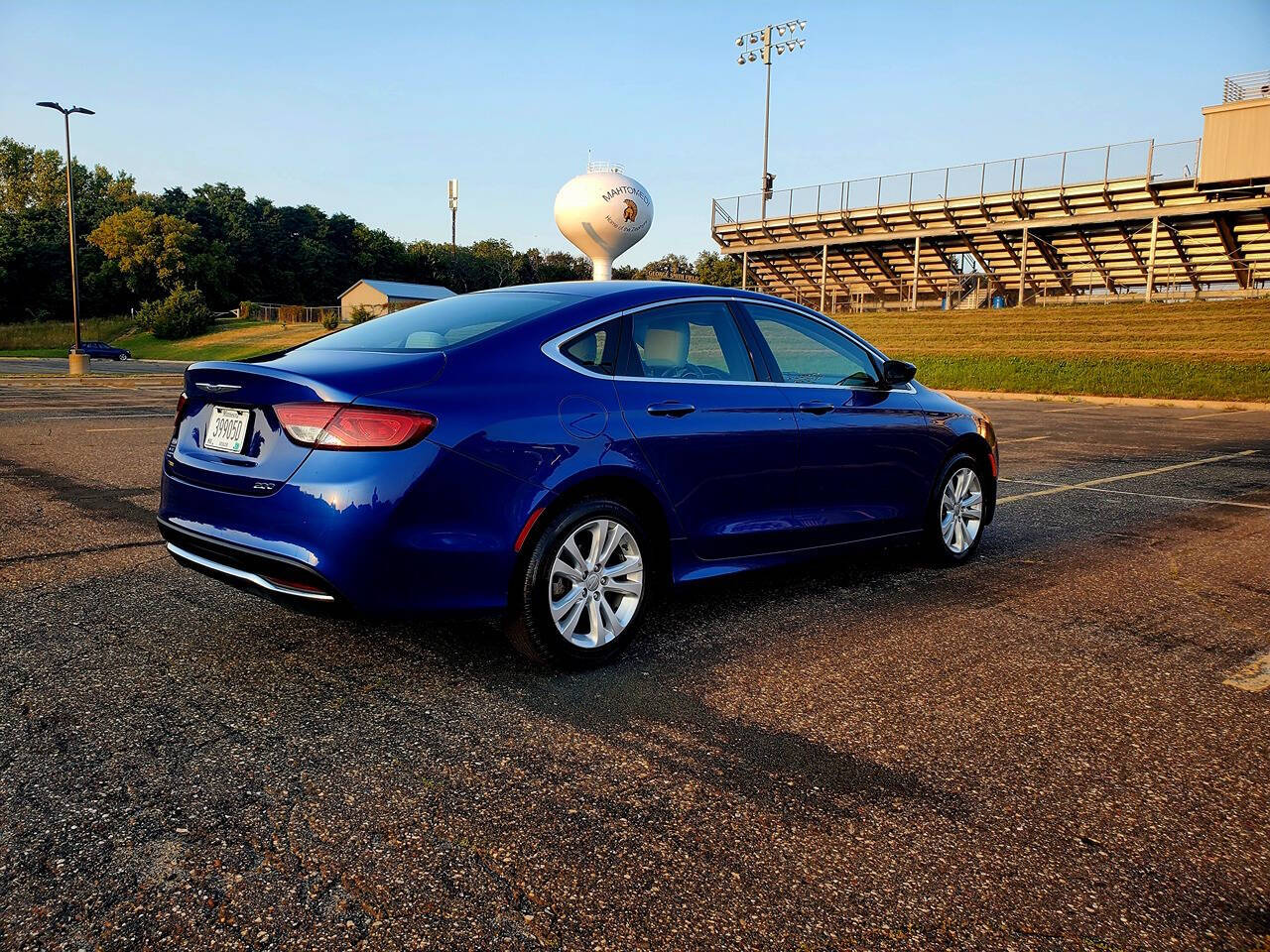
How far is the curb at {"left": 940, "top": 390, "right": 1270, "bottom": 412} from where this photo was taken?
804 inches

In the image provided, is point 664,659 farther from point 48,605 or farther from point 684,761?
point 48,605

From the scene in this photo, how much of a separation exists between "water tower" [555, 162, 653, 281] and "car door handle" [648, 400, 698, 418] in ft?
110

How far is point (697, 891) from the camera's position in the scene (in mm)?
2348

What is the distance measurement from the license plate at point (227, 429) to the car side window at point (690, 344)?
157 cm

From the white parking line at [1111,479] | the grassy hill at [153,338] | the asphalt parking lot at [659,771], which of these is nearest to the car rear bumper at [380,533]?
the asphalt parking lot at [659,771]

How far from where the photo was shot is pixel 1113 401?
72.3 feet

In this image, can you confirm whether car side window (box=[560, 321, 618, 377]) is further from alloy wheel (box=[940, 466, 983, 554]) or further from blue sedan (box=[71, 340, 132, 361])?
blue sedan (box=[71, 340, 132, 361])

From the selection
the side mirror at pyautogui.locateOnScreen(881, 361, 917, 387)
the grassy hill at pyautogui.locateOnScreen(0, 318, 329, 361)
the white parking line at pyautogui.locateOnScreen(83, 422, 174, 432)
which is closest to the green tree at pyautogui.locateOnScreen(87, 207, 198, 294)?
the grassy hill at pyautogui.locateOnScreen(0, 318, 329, 361)

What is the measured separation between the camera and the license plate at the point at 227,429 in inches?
144

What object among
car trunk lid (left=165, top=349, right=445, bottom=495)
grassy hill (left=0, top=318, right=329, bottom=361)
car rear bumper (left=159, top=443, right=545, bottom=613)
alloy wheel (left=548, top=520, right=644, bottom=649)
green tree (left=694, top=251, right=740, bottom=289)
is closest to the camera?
car rear bumper (left=159, top=443, right=545, bottom=613)

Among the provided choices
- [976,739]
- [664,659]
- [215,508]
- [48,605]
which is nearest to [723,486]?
[664,659]

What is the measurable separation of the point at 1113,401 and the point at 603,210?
68.7ft

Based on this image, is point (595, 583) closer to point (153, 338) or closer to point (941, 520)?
point (941, 520)

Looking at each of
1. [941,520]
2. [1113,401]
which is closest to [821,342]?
[941,520]
